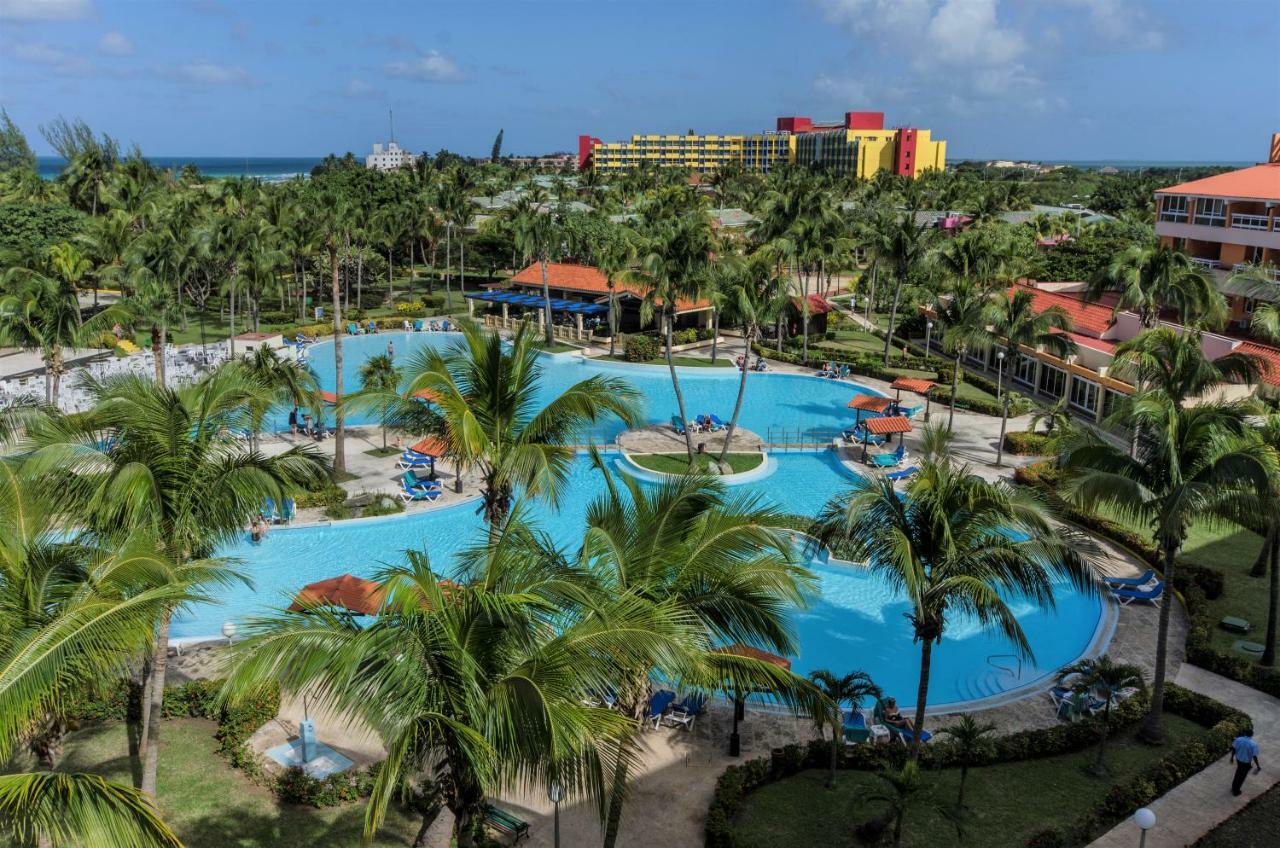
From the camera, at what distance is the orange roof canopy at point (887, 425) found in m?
31.9

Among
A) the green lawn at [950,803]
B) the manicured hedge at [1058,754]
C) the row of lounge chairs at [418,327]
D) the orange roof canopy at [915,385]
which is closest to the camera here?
the manicured hedge at [1058,754]

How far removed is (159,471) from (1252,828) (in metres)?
15.9

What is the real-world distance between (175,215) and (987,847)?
50.9m

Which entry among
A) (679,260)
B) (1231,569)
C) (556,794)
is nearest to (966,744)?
(556,794)

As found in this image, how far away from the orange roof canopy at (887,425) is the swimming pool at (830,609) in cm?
457

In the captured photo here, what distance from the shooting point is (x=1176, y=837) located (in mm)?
13320

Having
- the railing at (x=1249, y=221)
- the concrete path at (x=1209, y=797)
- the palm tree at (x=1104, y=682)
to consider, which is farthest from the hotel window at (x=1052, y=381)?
the palm tree at (x=1104, y=682)

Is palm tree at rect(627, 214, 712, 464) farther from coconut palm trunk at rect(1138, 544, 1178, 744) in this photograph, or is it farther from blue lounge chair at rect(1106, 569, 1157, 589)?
coconut palm trunk at rect(1138, 544, 1178, 744)

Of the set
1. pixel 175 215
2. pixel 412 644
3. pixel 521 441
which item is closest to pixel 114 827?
pixel 412 644

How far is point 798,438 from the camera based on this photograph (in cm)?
3469

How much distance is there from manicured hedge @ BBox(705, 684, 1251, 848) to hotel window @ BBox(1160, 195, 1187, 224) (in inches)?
1292

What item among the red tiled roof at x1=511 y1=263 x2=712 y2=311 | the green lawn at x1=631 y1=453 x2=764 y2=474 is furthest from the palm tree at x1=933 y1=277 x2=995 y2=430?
the red tiled roof at x1=511 y1=263 x2=712 y2=311

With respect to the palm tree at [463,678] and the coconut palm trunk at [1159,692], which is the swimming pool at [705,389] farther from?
the palm tree at [463,678]

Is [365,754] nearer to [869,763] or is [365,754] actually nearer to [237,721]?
[237,721]
